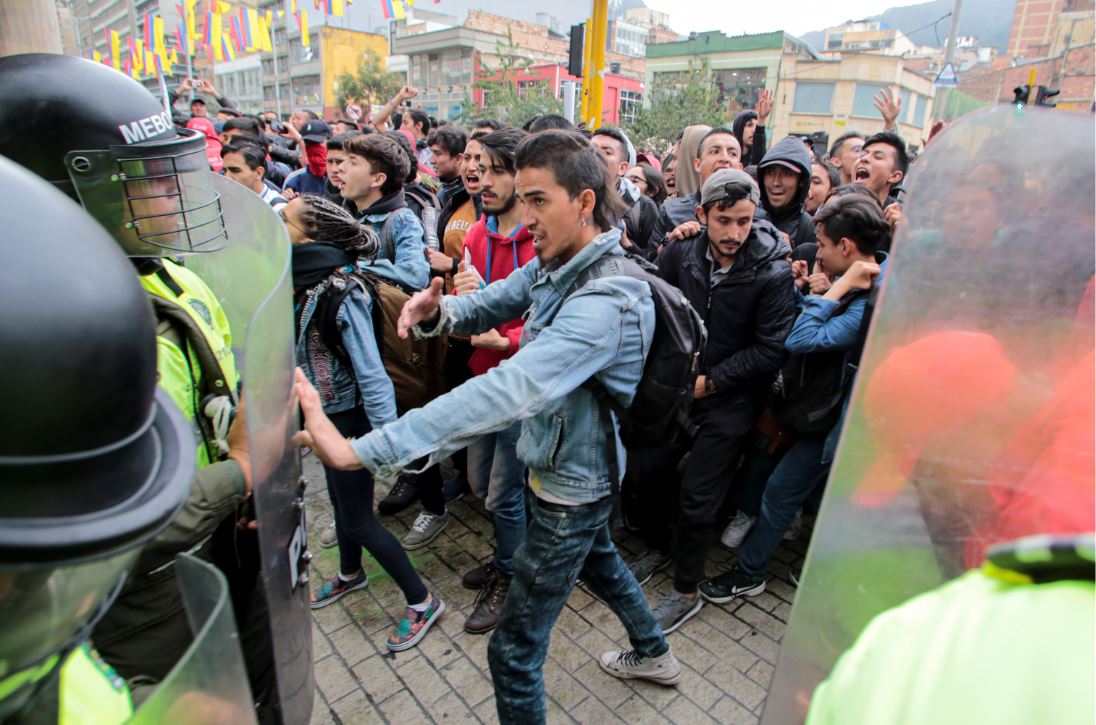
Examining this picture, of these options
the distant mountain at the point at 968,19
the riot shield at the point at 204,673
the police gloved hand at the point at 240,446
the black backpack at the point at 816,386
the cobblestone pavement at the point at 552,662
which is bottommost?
the cobblestone pavement at the point at 552,662

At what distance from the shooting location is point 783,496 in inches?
121

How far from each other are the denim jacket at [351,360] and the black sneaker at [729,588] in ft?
6.09

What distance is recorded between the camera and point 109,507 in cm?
63

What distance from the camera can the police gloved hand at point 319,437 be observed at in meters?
1.50

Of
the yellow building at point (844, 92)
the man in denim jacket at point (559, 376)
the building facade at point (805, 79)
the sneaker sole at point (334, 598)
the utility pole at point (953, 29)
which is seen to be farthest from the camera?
the building facade at point (805, 79)

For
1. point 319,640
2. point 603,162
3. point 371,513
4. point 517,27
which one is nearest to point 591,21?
Answer: point 603,162

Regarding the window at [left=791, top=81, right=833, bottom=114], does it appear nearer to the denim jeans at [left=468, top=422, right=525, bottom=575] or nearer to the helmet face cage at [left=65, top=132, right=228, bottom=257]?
the denim jeans at [left=468, top=422, right=525, bottom=575]

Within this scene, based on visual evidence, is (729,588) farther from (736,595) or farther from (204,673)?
(204,673)

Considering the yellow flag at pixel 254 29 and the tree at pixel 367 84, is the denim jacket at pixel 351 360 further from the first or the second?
the tree at pixel 367 84

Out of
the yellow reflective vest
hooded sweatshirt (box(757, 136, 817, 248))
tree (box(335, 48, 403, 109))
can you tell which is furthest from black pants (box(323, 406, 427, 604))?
tree (box(335, 48, 403, 109))

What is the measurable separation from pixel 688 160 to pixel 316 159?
11.8 feet

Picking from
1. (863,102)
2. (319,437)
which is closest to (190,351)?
(319,437)

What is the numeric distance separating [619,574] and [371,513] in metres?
1.11

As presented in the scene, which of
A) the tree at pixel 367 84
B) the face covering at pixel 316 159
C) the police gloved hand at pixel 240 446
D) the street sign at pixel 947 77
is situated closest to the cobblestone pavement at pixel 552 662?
the police gloved hand at pixel 240 446
